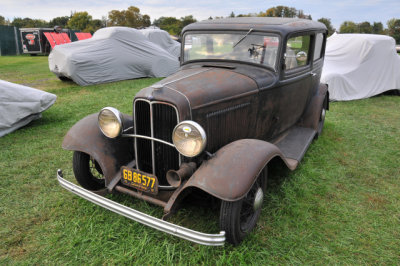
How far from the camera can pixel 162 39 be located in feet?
44.0

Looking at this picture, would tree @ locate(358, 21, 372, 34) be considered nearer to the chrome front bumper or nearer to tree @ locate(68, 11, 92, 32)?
tree @ locate(68, 11, 92, 32)

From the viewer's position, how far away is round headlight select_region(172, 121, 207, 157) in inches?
87.2

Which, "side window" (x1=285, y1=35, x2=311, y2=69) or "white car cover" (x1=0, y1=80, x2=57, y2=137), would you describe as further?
"white car cover" (x1=0, y1=80, x2=57, y2=137)

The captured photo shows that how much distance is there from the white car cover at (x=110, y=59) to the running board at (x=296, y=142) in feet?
25.1

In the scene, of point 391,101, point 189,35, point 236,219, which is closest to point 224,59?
point 189,35

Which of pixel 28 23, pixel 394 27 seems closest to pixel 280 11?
pixel 394 27

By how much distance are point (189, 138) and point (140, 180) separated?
2.04 feet

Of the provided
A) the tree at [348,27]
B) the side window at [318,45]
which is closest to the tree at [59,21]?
the tree at [348,27]

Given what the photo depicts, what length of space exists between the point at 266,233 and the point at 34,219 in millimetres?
2274

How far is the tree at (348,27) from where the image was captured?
166 feet

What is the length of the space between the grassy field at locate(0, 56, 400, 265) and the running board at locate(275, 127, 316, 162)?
0.97 feet

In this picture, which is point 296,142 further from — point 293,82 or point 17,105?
point 17,105

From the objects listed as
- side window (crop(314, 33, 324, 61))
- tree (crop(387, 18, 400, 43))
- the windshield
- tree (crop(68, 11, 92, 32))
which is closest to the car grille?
the windshield

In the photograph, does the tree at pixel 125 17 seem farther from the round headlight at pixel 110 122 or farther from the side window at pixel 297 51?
the round headlight at pixel 110 122
